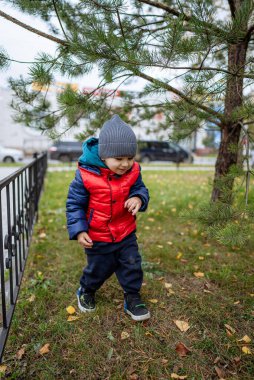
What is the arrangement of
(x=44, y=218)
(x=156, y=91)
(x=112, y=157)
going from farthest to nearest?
1. (x=44, y=218)
2. (x=156, y=91)
3. (x=112, y=157)

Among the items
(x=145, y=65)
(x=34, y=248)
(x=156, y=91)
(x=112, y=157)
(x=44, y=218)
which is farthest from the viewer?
(x=44, y=218)

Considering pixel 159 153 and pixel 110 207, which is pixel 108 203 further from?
pixel 159 153

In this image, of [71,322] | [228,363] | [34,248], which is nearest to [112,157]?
[71,322]

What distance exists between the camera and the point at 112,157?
1893 mm

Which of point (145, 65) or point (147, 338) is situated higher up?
point (145, 65)

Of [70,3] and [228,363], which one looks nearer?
[228,363]

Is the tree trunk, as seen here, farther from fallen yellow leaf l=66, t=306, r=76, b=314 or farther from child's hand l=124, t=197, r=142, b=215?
fallen yellow leaf l=66, t=306, r=76, b=314

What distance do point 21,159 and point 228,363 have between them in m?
15.8

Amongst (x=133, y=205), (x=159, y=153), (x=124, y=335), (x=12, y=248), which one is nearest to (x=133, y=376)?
(x=124, y=335)

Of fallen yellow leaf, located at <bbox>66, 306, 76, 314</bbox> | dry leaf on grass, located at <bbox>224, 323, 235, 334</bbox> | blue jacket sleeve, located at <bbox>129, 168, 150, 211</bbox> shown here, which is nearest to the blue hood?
blue jacket sleeve, located at <bbox>129, 168, 150, 211</bbox>

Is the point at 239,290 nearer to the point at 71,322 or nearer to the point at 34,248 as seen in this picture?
the point at 71,322

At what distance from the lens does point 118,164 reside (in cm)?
190

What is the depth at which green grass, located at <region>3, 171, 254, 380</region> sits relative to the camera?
5.77ft

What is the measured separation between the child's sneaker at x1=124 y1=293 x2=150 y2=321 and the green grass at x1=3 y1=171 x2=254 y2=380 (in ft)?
0.16
